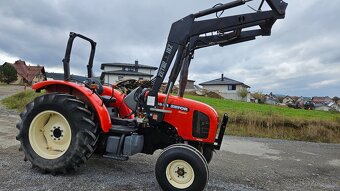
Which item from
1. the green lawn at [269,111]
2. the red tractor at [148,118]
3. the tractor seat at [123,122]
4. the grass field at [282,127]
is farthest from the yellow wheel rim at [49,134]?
the green lawn at [269,111]

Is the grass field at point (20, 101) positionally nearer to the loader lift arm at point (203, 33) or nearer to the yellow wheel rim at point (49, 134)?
the yellow wheel rim at point (49, 134)

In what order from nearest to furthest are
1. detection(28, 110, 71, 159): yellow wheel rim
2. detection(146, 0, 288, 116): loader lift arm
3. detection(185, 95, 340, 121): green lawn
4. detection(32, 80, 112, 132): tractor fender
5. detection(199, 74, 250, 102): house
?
detection(146, 0, 288, 116): loader lift arm < detection(32, 80, 112, 132): tractor fender < detection(28, 110, 71, 159): yellow wheel rim < detection(185, 95, 340, 121): green lawn < detection(199, 74, 250, 102): house

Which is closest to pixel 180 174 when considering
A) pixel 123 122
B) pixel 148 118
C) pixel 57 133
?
pixel 148 118

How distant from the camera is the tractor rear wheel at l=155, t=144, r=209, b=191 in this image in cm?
416

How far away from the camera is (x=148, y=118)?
493 centimetres

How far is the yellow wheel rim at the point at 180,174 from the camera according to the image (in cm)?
425

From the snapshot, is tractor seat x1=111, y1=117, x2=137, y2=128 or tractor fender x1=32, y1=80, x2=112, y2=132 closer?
tractor fender x1=32, y1=80, x2=112, y2=132

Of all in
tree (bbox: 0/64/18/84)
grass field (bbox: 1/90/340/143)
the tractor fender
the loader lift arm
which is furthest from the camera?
tree (bbox: 0/64/18/84)

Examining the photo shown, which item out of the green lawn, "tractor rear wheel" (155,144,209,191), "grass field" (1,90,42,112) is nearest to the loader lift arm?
"tractor rear wheel" (155,144,209,191)

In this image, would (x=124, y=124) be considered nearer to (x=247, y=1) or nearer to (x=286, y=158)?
(x=247, y=1)

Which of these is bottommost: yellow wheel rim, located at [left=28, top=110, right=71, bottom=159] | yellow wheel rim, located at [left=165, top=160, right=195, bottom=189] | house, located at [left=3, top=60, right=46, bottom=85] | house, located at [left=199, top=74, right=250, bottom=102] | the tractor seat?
yellow wheel rim, located at [left=165, top=160, right=195, bottom=189]

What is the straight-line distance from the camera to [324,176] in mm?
6395

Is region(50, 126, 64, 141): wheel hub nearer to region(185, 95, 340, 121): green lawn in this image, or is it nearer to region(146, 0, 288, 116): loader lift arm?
region(146, 0, 288, 116): loader lift arm

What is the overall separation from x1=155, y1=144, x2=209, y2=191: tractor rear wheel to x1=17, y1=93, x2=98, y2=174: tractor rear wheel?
49.1 inches
